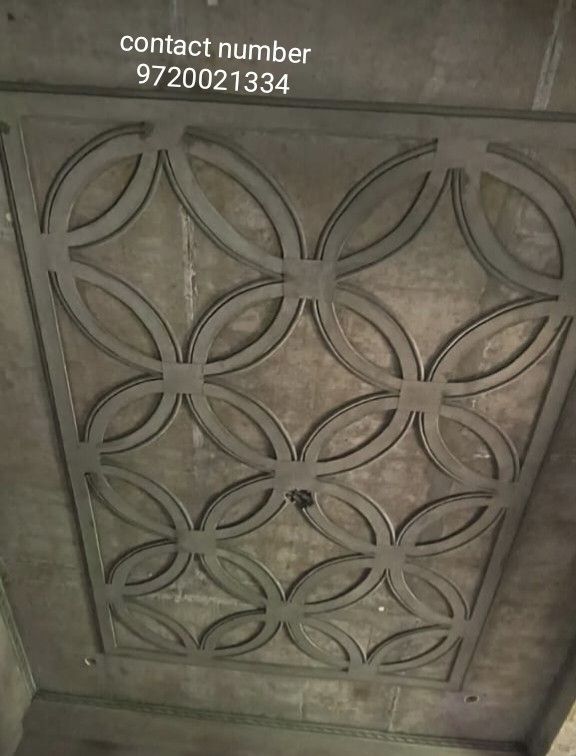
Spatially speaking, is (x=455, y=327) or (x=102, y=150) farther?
(x=455, y=327)

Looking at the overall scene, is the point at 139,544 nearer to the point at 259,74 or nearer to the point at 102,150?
the point at 102,150

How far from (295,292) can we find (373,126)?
969 mm

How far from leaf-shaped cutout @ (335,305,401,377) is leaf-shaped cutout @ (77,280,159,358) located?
45.3 inches

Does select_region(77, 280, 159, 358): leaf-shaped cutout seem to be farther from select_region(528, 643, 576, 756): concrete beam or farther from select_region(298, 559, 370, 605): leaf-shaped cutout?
select_region(528, 643, 576, 756): concrete beam

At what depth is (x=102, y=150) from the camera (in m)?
3.38

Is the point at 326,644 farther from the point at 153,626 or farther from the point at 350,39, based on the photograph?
the point at 350,39

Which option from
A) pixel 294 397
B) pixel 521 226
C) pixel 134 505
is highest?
pixel 521 226

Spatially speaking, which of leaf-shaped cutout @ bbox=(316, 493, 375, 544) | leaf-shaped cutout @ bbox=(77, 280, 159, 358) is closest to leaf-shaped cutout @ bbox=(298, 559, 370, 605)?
leaf-shaped cutout @ bbox=(316, 493, 375, 544)

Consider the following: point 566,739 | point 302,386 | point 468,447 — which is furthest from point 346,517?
point 566,739

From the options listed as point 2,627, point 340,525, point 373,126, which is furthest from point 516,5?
point 2,627

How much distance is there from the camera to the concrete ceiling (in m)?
3.25

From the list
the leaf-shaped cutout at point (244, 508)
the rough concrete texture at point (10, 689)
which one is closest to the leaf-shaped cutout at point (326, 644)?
the leaf-shaped cutout at point (244, 508)

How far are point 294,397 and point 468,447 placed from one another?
3.80 feet

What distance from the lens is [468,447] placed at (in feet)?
14.1
